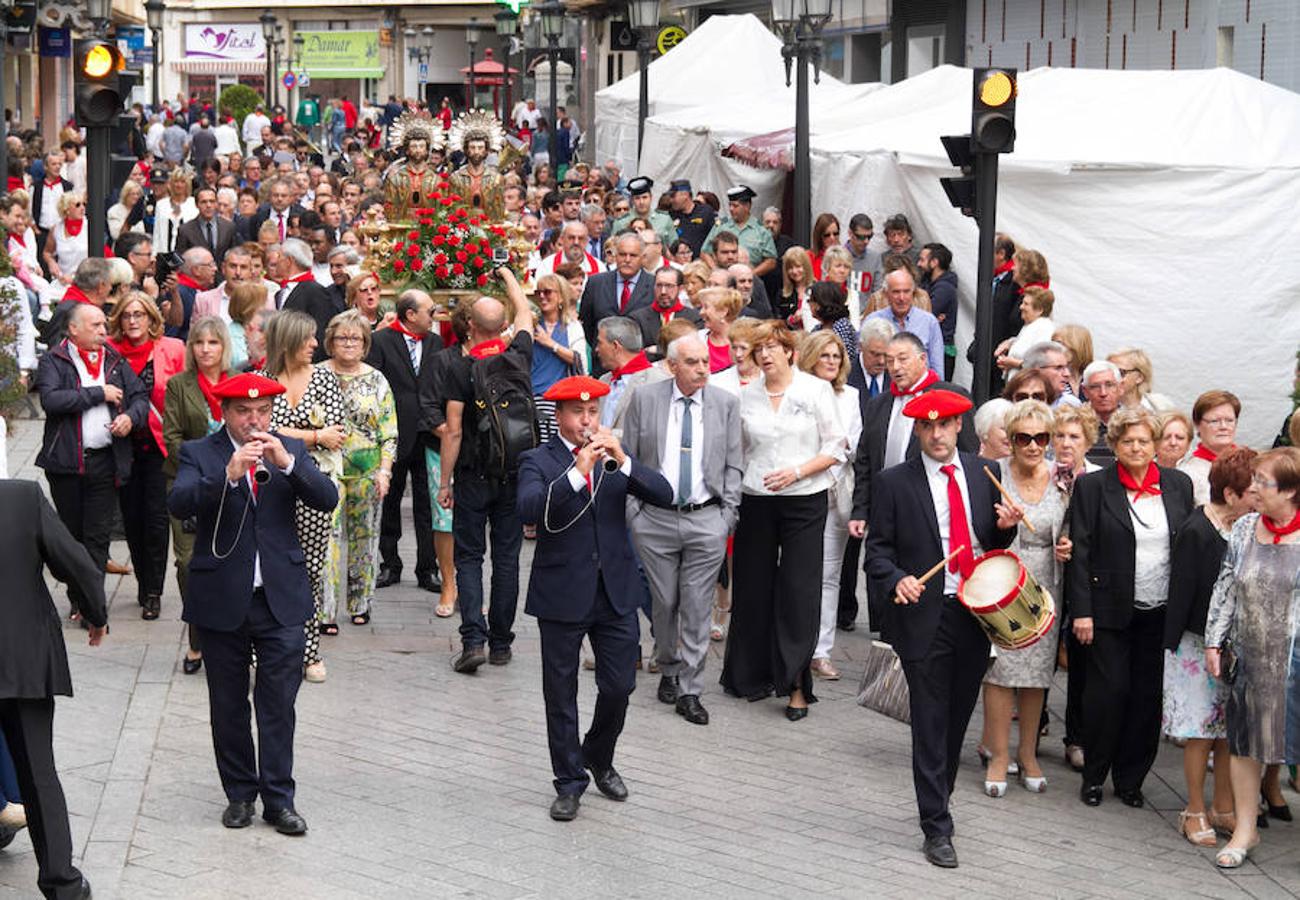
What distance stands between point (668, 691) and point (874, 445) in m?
1.63

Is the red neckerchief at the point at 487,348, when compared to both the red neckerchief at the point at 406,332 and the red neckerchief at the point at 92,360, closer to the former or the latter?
the red neckerchief at the point at 406,332

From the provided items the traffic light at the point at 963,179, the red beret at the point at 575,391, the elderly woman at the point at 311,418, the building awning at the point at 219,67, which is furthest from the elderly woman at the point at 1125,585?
the building awning at the point at 219,67

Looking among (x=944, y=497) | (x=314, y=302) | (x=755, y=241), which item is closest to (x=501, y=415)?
(x=944, y=497)

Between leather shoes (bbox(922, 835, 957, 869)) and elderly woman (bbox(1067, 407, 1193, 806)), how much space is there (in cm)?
114

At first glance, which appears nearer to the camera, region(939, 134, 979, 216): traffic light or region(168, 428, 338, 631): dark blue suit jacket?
region(168, 428, 338, 631): dark blue suit jacket

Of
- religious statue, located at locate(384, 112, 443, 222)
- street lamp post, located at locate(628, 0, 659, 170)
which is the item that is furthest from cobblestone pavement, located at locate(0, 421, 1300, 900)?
street lamp post, located at locate(628, 0, 659, 170)

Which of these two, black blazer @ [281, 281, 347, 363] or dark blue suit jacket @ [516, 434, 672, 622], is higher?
black blazer @ [281, 281, 347, 363]

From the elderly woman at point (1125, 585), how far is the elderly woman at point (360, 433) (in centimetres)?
375

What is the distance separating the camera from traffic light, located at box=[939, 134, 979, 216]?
12797 mm

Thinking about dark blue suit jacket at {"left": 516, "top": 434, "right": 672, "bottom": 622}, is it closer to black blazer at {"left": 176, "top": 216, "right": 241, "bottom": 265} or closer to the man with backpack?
the man with backpack

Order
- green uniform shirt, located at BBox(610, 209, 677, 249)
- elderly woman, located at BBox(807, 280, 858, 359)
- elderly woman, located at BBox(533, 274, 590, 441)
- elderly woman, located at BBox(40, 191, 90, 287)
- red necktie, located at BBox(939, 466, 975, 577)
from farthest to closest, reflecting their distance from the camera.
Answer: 1. green uniform shirt, located at BBox(610, 209, 677, 249)
2. elderly woman, located at BBox(40, 191, 90, 287)
3. elderly woman, located at BBox(533, 274, 590, 441)
4. elderly woman, located at BBox(807, 280, 858, 359)
5. red necktie, located at BBox(939, 466, 975, 577)

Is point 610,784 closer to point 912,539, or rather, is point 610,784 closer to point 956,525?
point 912,539

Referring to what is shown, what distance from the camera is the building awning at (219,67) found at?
8406cm

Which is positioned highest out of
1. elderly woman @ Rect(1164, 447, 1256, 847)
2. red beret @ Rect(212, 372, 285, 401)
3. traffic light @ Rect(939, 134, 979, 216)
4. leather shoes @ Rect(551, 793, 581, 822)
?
traffic light @ Rect(939, 134, 979, 216)
